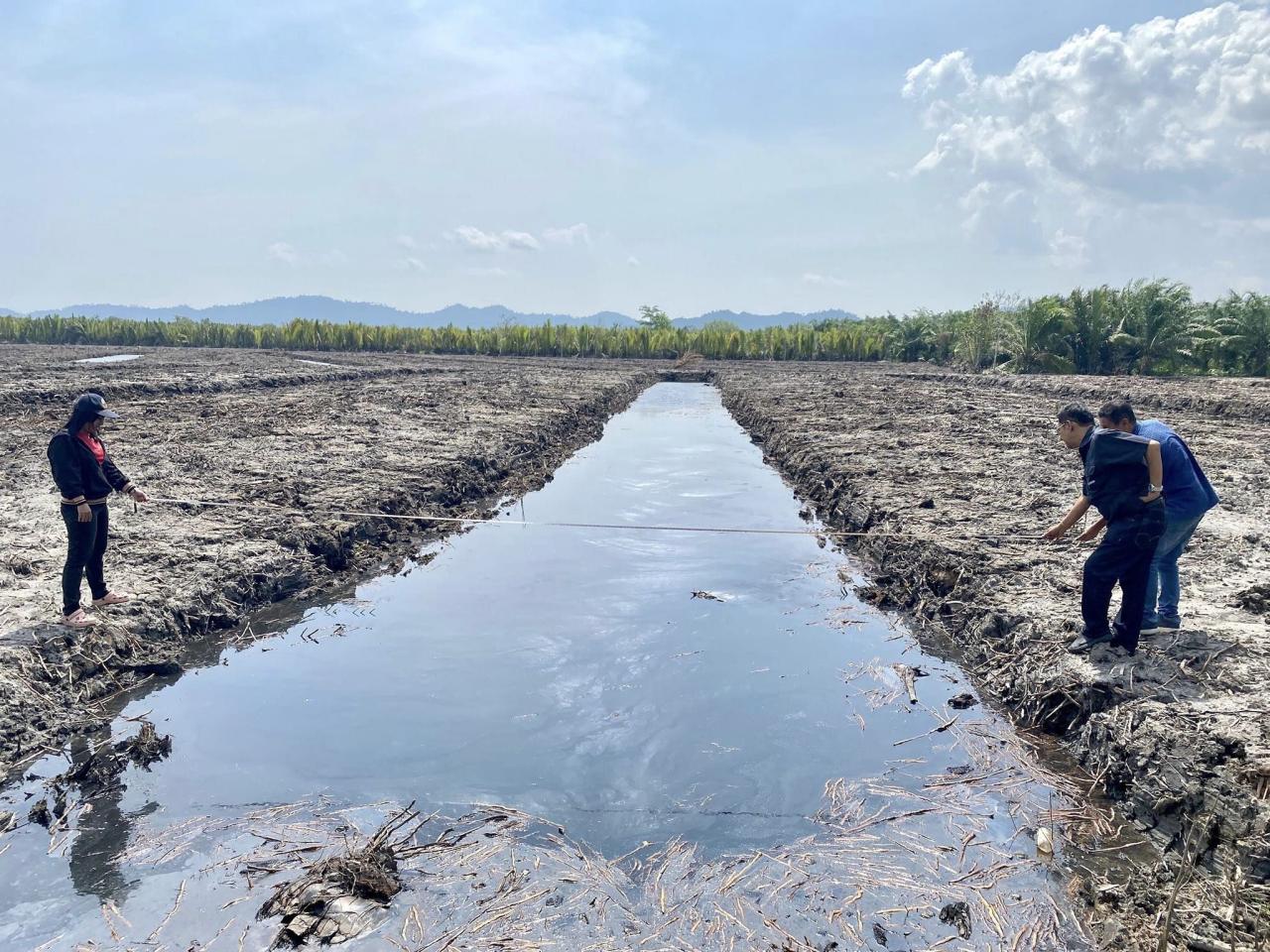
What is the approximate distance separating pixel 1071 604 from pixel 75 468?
7280 mm

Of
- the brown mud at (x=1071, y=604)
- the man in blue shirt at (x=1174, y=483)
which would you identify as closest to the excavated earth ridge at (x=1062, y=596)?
the brown mud at (x=1071, y=604)

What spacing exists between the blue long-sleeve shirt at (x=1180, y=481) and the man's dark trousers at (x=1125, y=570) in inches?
12.8

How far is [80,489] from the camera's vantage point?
5.69 meters

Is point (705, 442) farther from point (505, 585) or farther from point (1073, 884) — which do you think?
point (1073, 884)

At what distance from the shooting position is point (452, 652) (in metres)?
6.54

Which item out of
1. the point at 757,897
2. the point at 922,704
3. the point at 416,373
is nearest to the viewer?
the point at 757,897

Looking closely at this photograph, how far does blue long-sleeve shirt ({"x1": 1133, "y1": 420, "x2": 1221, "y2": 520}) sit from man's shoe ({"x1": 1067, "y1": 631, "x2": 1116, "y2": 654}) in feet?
2.83

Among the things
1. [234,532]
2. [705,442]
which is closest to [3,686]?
[234,532]

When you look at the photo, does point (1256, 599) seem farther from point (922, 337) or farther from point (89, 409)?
point (922, 337)

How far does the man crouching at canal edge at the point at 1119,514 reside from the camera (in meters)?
5.01

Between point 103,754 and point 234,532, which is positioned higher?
point 234,532

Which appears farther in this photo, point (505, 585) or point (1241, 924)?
point (505, 585)

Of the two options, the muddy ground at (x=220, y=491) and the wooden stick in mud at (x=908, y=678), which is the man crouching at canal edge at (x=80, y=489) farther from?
the wooden stick in mud at (x=908, y=678)

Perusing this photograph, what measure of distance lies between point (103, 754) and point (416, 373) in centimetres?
2592
